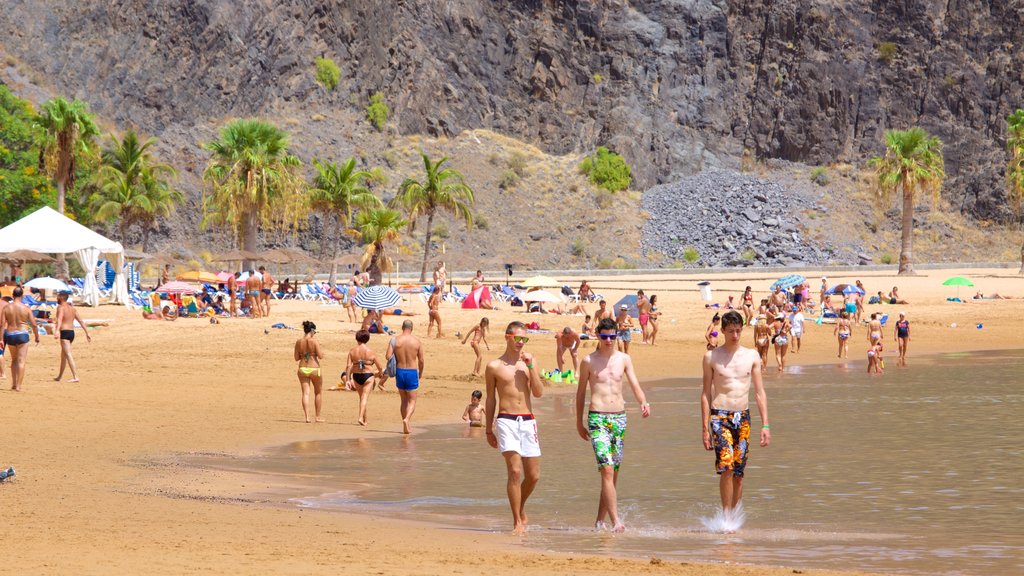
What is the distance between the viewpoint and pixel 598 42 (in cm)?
9581

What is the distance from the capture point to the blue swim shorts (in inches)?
598

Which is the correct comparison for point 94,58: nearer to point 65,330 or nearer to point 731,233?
point 731,233

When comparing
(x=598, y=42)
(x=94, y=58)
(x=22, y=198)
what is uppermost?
(x=598, y=42)

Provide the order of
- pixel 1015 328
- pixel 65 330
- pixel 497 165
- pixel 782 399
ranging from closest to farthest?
pixel 65 330, pixel 782 399, pixel 1015 328, pixel 497 165

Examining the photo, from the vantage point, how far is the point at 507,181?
84.6 m

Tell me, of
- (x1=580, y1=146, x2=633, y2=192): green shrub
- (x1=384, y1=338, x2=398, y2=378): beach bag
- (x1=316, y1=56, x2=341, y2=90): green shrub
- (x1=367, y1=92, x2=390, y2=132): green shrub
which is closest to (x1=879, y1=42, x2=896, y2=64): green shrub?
(x1=580, y1=146, x2=633, y2=192): green shrub

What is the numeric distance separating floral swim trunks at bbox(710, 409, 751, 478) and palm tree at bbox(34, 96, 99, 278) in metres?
38.6

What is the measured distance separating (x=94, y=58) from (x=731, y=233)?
41502mm

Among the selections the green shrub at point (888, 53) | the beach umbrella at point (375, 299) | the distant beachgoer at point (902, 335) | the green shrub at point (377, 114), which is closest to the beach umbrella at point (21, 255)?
the beach umbrella at point (375, 299)

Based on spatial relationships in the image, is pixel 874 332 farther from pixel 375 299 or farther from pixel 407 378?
pixel 407 378

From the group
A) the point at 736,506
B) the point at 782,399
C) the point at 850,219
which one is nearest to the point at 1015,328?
the point at 782,399

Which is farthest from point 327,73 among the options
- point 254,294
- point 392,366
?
point 392,366

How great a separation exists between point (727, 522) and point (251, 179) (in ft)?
138

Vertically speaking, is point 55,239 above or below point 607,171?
below
